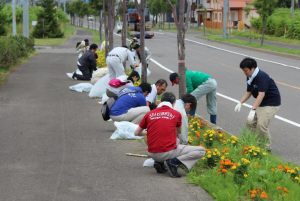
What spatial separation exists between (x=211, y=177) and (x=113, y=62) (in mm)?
9755

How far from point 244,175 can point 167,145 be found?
1.25 meters

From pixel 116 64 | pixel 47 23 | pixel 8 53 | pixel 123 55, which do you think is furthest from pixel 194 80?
pixel 47 23

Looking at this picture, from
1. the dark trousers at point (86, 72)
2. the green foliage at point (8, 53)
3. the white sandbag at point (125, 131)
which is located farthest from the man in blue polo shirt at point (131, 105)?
the green foliage at point (8, 53)

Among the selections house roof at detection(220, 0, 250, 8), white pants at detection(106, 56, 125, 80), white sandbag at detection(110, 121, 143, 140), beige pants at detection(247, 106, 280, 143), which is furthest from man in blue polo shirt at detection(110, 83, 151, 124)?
house roof at detection(220, 0, 250, 8)

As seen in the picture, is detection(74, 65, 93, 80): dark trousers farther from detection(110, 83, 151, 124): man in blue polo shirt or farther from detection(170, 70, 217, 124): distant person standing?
detection(110, 83, 151, 124): man in blue polo shirt

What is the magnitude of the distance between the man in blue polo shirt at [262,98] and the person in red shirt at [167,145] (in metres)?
2.24

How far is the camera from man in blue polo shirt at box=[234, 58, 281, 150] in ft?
34.6

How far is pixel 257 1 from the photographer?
4600 cm

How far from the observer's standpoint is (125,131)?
11469 mm

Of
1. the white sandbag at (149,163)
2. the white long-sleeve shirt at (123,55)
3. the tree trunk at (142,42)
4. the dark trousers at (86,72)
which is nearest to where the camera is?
the white sandbag at (149,163)

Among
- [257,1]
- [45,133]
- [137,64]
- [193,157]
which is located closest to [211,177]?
[193,157]

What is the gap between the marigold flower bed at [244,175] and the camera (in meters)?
7.29

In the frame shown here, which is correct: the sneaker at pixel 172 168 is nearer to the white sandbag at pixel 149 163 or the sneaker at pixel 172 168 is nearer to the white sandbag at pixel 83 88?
the white sandbag at pixel 149 163

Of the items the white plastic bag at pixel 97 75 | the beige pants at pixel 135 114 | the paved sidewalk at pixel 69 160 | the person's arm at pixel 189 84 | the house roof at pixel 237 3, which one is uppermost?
the house roof at pixel 237 3
